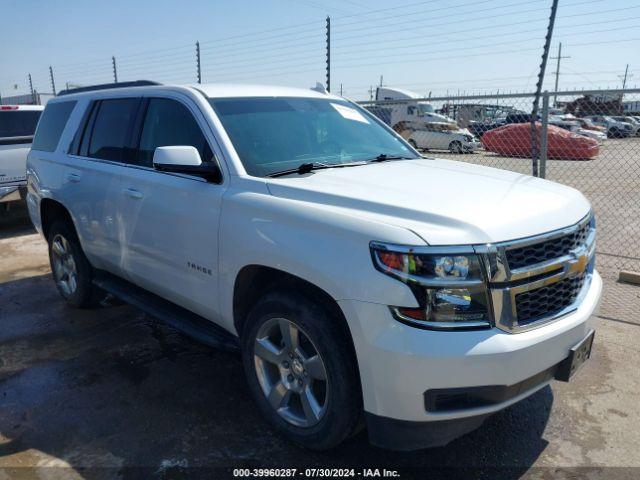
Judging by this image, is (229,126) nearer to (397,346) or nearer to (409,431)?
(397,346)

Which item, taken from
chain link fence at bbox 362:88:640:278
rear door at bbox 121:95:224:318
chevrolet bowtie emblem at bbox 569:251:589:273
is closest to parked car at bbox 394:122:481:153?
chain link fence at bbox 362:88:640:278

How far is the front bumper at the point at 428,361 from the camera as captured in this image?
2188 millimetres

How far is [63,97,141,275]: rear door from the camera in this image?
159 inches

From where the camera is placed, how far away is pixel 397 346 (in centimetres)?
221

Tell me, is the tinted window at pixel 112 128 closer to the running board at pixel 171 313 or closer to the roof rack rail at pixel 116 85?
the roof rack rail at pixel 116 85

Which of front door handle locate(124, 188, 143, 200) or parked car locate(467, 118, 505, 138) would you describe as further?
parked car locate(467, 118, 505, 138)

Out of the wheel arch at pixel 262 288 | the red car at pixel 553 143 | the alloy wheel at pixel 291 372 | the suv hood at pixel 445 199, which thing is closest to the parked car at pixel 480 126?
the red car at pixel 553 143

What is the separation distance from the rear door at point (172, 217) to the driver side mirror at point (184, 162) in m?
0.09

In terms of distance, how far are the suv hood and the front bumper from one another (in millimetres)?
398

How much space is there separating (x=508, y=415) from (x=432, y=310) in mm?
1395

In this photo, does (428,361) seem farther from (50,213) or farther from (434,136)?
(434,136)

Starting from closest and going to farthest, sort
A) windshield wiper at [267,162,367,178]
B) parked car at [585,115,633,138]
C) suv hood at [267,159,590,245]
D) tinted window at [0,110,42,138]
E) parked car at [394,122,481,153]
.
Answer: suv hood at [267,159,590,245] < windshield wiper at [267,162,367,178] < tinted window at [0,110,42,138] < parked car at [585,115,633,138] < parked car at [394,122,481,153]

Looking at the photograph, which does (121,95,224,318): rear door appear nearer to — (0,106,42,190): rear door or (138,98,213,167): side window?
(138,98,213,167): side window

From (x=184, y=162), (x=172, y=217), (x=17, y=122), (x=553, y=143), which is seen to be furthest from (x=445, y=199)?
(x=553, y=143)
